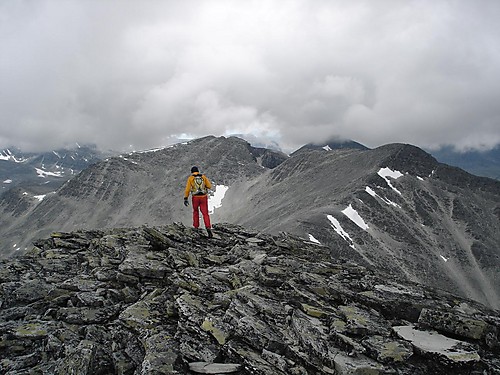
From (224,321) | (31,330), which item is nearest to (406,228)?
(224,321)

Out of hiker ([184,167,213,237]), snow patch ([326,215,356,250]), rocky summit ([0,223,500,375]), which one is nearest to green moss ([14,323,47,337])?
rocky summit ([0,223,500,375])

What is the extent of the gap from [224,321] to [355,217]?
482ft

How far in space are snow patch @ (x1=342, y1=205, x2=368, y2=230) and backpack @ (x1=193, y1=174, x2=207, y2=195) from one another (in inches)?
5168

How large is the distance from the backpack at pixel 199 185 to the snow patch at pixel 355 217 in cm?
13128

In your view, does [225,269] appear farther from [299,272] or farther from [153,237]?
[153,237]

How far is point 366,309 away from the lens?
547 inches

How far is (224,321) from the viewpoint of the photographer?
12719mm

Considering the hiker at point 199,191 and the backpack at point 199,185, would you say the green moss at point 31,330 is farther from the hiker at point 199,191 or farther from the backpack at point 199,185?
the backpack at point 199,185

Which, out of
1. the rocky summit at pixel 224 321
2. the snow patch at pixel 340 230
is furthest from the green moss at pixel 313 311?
the snow patch at pixel 340 230

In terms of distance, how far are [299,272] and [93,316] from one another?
9668 mm

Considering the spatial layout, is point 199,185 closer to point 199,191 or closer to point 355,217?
point 199,191

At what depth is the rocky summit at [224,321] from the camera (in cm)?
1073

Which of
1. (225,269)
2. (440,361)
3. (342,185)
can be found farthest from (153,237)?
(342,185)

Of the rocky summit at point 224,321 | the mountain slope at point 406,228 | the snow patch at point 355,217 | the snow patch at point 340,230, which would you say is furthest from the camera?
the snow patch at point 355,217
